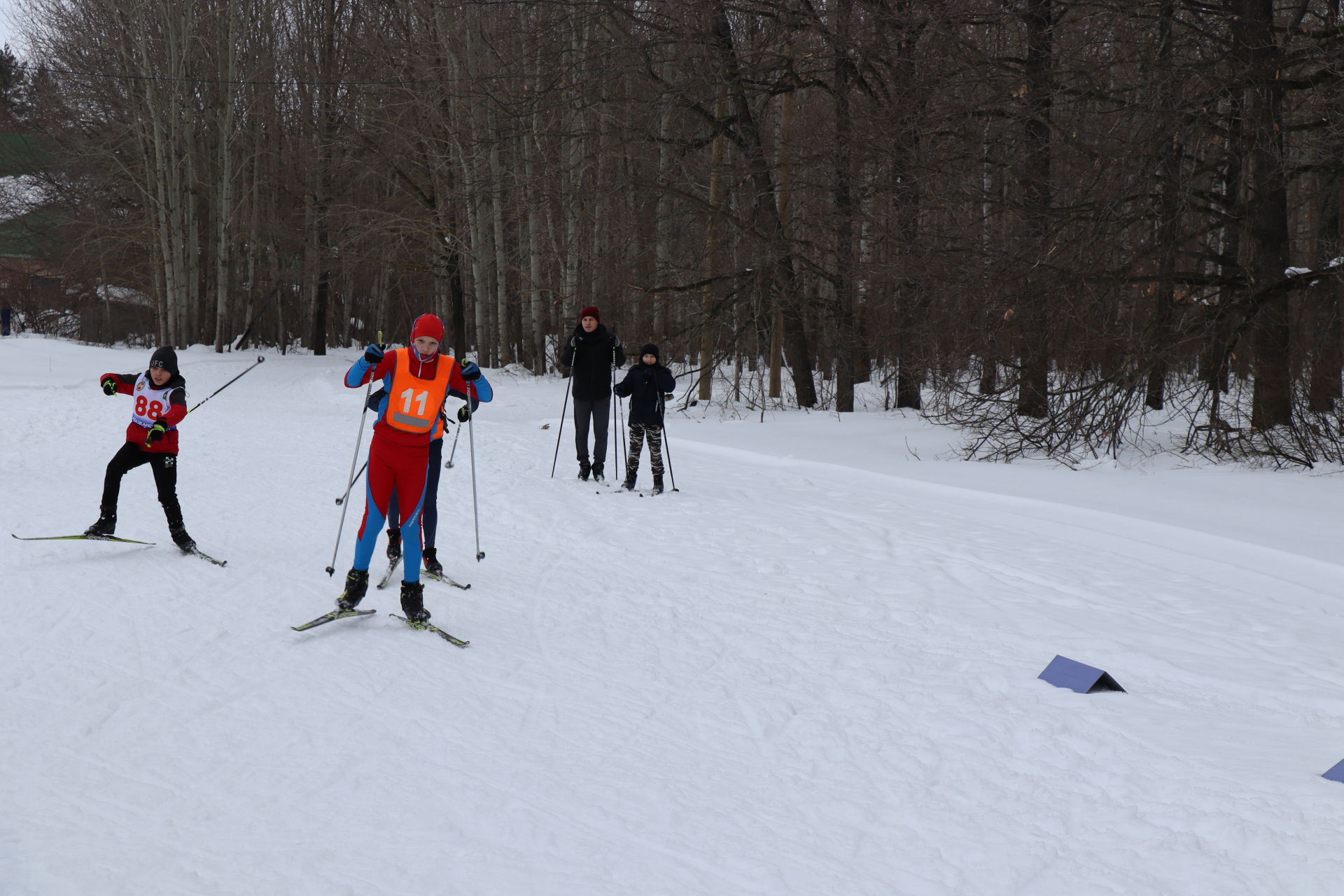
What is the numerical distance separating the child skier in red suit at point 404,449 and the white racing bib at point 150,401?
249 centimetres

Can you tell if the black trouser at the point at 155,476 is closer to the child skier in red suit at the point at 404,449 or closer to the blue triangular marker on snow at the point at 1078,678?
the child skier in red suit at the point at 404,449

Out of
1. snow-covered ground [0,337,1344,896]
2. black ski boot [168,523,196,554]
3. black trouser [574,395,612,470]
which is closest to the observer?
snow-covered ground [0,337,1344,896]

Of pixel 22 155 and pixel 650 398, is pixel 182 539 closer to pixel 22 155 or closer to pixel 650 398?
pixel 650 398

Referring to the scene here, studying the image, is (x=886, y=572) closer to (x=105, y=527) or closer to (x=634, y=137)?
(x=105, y=527)

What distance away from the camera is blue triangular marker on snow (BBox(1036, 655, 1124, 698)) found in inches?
201

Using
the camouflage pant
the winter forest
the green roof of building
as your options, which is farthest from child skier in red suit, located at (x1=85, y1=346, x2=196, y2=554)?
the green roof of building

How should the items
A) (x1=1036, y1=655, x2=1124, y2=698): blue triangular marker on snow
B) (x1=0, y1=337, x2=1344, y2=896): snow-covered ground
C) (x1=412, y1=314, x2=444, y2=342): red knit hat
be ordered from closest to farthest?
1. (x1=0, y1=337, x2=1344, y2=896): snow-covered ground
2. (x1=1036, y1=655, x2=1124, y2=698): blue triangular marker on snow
3. (x1=412, y1=314, x2=444, y2=342): red knit hat

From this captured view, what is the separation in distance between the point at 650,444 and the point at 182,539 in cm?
505

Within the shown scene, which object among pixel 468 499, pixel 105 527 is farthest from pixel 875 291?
pixel 105 527

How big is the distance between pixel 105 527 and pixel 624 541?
3.95 meters

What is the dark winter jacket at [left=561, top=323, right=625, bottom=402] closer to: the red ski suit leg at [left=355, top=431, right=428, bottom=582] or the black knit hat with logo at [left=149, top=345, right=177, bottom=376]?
the black knit hat with logo at [left=149, top=345, right=177, bottom=376]

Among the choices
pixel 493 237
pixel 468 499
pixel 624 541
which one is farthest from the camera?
pixel 493 237

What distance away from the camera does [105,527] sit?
797 cm

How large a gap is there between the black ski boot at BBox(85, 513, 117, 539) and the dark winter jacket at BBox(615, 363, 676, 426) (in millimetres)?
5042
